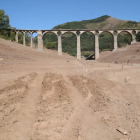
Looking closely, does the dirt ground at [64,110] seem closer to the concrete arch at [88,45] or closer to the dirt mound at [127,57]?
the dirt mound at [127,57]

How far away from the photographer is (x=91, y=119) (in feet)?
10.4

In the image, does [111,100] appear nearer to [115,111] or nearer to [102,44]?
[115,111]

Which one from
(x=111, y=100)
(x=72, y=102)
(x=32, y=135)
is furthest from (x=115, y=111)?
(x=32, y=135)

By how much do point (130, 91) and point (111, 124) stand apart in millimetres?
2350

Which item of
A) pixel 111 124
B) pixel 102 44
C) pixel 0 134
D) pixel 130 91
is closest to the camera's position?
pixel 0 134

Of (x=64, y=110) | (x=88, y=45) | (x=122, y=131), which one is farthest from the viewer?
(x=88, y=45)

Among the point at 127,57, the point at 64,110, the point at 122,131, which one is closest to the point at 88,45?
the point at 127,57

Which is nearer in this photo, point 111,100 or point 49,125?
point 49,125

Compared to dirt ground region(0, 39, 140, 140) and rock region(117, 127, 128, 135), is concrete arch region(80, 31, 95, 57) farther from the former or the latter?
rock region(117, 127, 128, 135)

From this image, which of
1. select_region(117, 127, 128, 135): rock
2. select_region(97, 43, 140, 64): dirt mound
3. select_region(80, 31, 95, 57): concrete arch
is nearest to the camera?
select_region(117, 127, 128, 135): rock

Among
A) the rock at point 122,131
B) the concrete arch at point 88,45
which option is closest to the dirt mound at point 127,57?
the rock at point 122,131

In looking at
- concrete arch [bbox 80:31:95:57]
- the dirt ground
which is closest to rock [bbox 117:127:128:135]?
the dirt ground

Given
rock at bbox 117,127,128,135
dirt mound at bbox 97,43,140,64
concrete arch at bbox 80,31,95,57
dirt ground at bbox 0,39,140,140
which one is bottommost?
rock at bbox 117,127,128,135

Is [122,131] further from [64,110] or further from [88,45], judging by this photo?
[88,45]
